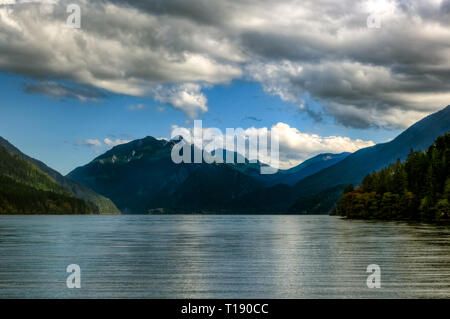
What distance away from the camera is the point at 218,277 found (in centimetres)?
4700

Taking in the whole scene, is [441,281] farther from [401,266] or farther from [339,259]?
[339,259]

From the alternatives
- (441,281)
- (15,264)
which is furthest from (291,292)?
(15,264)

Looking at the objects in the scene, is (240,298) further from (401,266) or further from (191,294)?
(401,266)

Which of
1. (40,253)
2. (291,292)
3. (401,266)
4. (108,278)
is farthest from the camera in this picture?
(40,253)

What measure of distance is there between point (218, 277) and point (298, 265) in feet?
42.6

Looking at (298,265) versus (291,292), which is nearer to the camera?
(291,292)

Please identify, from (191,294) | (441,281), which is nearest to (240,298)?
(191,294)
